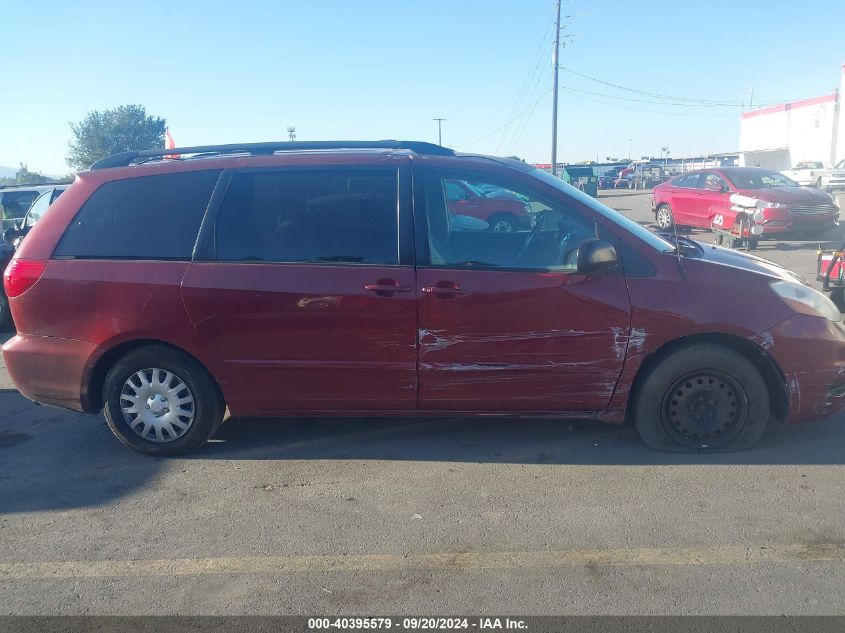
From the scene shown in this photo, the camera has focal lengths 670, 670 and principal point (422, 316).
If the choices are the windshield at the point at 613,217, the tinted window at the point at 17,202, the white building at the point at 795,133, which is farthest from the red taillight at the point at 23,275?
the white building at the point at 795,133

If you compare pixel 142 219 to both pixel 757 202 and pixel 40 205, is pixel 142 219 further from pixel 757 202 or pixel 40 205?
pixel 757 202

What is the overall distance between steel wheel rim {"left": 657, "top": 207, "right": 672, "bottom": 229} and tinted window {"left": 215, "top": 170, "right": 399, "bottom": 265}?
13226 millimetres

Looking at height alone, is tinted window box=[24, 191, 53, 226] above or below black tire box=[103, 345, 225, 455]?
above

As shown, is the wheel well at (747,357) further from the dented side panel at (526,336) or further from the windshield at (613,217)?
the windshield at (613,217)

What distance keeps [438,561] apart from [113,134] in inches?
2341

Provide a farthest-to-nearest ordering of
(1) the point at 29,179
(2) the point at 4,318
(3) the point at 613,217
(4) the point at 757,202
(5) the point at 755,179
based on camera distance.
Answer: (1) the point at 29,179, (5) the point at 755,179, (4) the point at 757,202, (2) the point at 4,318, (3) the point at 613,217

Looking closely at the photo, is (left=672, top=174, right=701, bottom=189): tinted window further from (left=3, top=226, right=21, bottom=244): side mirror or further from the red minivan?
(left=3, top=226, right=21, bottom=244): side mirror

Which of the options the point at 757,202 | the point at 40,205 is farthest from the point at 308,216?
the point at 757,202

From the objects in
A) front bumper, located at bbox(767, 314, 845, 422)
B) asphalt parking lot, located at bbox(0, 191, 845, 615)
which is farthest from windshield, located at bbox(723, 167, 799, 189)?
front bumper, located at bbox(767, 314, 845, 422)

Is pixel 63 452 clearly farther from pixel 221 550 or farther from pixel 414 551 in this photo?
pixel 414 551

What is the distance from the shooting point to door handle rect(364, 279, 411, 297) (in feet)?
13.0

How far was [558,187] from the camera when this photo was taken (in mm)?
4242

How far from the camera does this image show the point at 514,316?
3.96m

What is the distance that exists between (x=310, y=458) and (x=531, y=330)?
1.64 m
